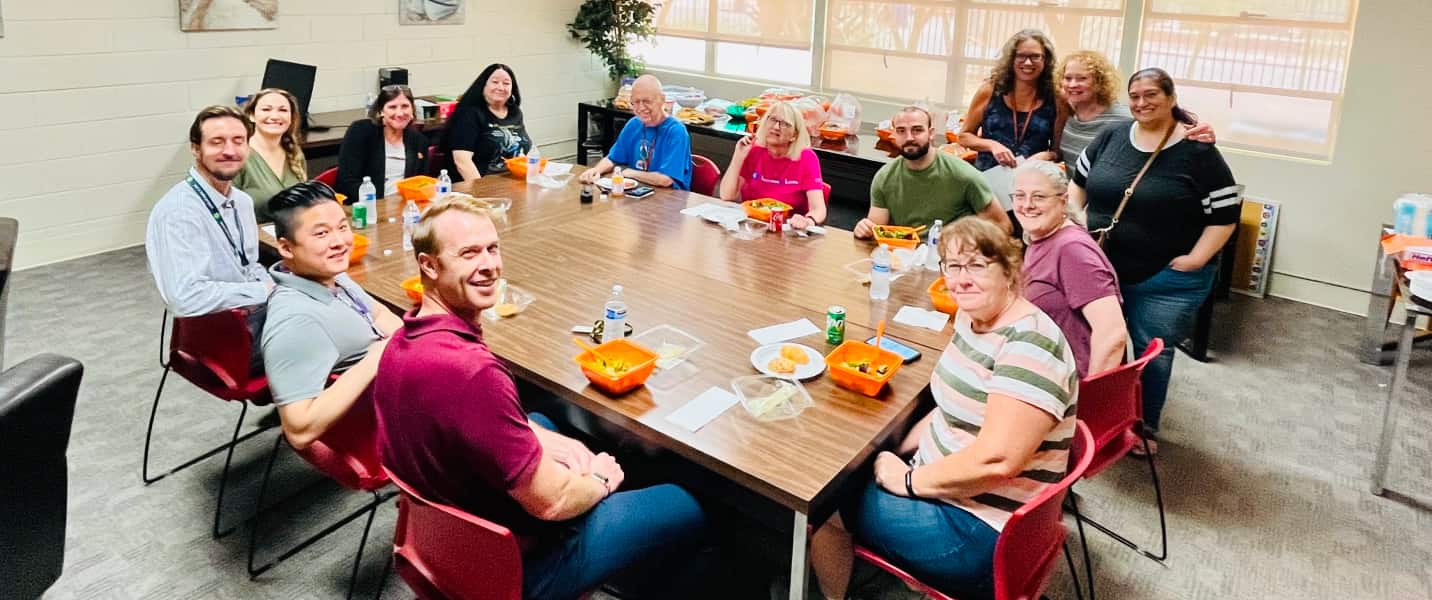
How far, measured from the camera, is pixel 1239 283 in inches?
213

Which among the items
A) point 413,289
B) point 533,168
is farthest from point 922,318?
point 533,168

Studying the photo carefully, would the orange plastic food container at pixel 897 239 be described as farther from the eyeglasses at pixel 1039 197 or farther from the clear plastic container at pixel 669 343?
the clear plastic container at pixel 669 343

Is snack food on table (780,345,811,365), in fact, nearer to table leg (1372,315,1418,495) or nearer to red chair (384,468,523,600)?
red chair (384,468,523,600)

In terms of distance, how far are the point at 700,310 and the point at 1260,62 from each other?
4.05 meters

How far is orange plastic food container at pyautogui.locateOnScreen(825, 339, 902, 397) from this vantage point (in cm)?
235

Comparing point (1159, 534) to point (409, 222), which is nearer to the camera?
point (1159, 534)

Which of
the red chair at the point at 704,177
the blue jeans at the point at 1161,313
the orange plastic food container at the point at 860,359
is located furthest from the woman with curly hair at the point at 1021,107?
the orange plastic food container at the point at 860,359

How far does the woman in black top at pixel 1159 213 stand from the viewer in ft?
11.0

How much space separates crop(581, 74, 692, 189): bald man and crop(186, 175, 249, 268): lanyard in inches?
71.4

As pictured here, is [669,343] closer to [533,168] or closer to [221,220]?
[221,220]

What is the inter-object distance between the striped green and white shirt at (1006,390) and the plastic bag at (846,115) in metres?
3.95

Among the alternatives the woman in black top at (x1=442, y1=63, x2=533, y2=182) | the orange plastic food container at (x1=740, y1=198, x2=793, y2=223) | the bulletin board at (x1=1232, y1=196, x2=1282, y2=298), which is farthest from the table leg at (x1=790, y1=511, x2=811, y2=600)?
the bulletin board at (x1=1232, y1=196, x2=1282, y2=298)

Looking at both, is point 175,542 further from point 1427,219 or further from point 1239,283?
point 1239,283

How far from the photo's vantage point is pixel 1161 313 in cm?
353
